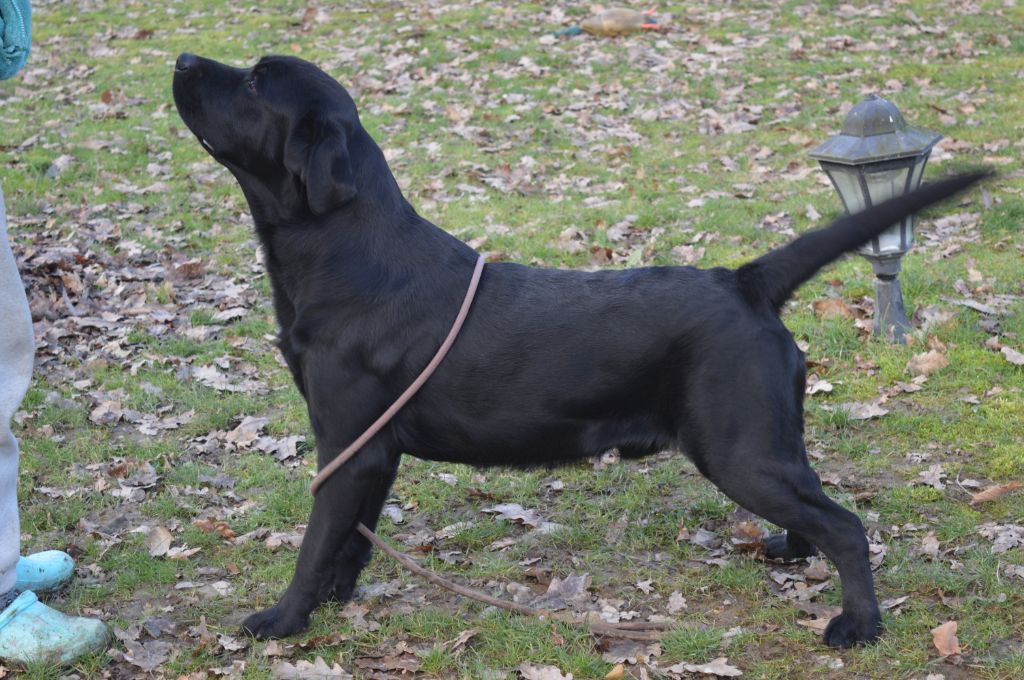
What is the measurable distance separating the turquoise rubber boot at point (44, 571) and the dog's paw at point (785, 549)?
2.80m

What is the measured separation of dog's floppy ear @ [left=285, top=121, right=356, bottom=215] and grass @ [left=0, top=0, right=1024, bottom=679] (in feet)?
5.13

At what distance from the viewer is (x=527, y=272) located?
3.78 metres

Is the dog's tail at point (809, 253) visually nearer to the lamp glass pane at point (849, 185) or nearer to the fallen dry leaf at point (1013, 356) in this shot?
the lamp glass pane at point (849, 185)

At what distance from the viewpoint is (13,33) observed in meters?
3.46

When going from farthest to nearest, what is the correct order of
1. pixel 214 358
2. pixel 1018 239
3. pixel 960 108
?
pixel 960 108 → pixel 1018 239 → pixel 214 358

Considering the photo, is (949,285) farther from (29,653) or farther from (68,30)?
(68,30)

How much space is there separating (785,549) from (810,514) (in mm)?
697


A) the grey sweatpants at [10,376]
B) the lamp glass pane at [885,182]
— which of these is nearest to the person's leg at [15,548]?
the grey sweatpants at [10,376]

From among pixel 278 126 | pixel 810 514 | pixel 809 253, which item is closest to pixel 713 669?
pixel 810 514

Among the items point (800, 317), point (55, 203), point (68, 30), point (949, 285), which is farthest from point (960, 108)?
point (68, 30)

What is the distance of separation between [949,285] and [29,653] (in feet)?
17.9

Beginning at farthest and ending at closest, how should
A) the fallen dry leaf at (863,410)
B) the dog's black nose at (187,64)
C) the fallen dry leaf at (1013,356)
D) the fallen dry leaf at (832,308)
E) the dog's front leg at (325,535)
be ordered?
1. the fallen dry leaf at (832,308)
2. the fallen dry leaf at (1013,356)
3. the fallen dry leaf at (863,410)
4. the dog's black nose at (187,64)
5. the dog's front leg at (325,535)

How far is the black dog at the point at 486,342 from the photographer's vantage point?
3.45m

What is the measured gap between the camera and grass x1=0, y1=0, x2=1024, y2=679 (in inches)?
150
